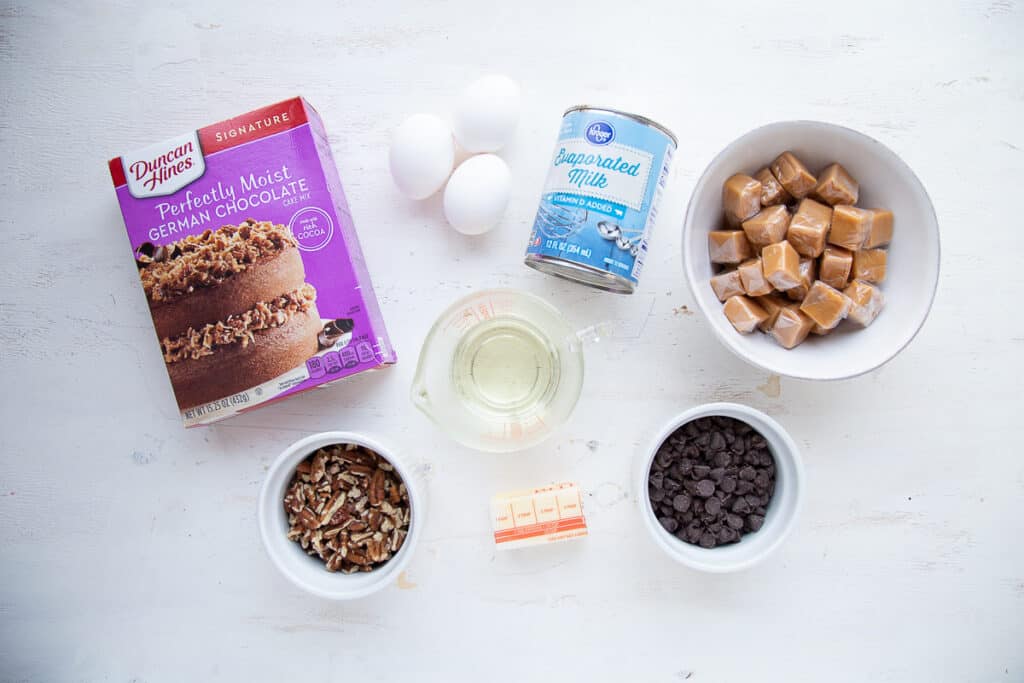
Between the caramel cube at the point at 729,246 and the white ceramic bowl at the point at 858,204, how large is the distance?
1cm

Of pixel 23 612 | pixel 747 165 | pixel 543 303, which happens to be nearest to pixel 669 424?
pixel 543 303

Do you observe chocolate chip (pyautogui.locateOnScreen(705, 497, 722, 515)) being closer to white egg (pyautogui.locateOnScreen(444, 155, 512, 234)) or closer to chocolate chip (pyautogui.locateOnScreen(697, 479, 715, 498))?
chocolate chip (pyautogui.locateOnScreen(697, 479, 715, 498))

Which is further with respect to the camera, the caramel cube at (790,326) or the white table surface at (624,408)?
the white table surface at (624,408)

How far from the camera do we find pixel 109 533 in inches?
38.9

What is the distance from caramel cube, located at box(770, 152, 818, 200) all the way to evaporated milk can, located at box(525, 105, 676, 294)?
0.16 m

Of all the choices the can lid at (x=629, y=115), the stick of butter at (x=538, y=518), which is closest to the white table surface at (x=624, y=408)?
the stick of butter at (x=538, y=518)

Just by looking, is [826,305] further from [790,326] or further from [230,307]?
[230,307]

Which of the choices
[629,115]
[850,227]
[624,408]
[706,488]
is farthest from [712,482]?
[629,115]

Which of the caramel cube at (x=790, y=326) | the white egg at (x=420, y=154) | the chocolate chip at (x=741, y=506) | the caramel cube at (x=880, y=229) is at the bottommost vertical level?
the chocolate chip at (x=741, y=506)

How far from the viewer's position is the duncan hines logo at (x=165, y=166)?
0.84m

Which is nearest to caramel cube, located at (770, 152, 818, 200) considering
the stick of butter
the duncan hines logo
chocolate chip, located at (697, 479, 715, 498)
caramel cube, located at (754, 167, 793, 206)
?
caramel cube, located at (754, 167, 793, 206)

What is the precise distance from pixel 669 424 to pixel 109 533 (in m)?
0.93

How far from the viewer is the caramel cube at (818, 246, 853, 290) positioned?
2.62 feet

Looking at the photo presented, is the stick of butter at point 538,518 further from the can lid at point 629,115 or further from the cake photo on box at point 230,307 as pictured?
the can lid at point 629,115
